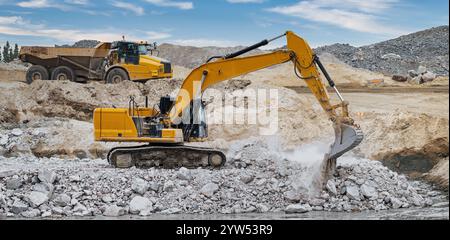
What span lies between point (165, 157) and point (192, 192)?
2100 mm

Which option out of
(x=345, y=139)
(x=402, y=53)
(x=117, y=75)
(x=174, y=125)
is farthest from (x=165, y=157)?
(x=402, y=53)

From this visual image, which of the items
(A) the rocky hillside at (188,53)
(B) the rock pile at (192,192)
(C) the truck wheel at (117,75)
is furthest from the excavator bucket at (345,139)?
(A) the rocky hillside at (188,53)

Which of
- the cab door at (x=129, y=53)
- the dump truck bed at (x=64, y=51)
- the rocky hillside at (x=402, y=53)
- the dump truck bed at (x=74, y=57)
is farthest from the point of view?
the rocky hillside at (x=402, y=53)

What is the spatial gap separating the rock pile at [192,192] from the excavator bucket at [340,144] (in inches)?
7.4

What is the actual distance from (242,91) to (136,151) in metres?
7.49

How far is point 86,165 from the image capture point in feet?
46.2

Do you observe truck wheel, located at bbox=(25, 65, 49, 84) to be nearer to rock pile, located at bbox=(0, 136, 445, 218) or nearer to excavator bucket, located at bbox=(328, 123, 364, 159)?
rock pile, located at bbox=(0, 136, 445, 218)

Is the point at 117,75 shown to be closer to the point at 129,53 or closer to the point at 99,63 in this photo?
the point at 129,53

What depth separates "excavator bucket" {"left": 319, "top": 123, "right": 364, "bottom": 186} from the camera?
37.2ft

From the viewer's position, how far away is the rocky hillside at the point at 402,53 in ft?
106

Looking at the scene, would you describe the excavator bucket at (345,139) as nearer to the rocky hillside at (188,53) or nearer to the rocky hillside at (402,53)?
the rocky hillside at (402,53)

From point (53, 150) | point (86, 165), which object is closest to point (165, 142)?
point (86, 165)

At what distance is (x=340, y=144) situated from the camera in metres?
11.8

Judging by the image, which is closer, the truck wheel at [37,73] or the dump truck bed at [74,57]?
the dump truck bed at [74,57]
